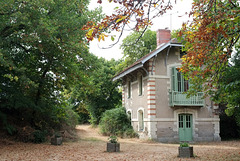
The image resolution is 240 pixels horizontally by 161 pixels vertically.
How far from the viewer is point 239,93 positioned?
908cm

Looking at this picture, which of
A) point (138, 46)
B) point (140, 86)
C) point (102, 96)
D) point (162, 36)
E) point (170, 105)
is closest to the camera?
point (170, 105)

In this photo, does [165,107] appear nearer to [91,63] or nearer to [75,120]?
[91,63]

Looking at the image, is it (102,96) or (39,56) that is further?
(102,96)

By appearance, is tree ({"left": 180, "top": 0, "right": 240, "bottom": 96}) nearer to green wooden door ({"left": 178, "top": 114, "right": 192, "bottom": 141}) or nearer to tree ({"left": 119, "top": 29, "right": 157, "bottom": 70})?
green wooden door ({"left": 178, "top": 114, "right": 192, "bottom": 141})

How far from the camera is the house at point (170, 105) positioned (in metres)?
17.4

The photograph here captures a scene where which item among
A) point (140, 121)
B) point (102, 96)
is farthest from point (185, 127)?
point (102, 96)

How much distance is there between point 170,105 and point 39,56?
9151mm

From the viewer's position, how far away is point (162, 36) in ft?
65.6

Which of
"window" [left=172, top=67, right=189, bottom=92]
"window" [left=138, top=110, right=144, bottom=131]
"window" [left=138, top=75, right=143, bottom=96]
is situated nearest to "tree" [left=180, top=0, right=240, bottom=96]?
"window" [left=172, top=67, right=189, bottom=92]

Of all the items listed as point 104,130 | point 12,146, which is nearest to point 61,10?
point 12,146

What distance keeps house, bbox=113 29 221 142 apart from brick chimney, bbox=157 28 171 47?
168 cm

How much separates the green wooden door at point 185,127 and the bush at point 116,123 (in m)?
3.98

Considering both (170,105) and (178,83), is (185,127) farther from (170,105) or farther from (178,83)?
(178,83)

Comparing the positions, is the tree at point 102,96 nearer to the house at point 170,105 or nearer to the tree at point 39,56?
the house at point 170,105
